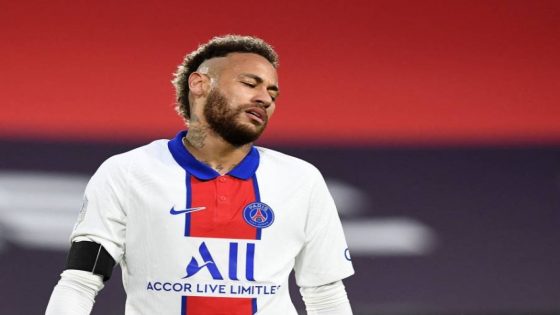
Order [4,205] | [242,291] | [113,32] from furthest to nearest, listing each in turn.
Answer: [113,32], [4,205], [242,291]

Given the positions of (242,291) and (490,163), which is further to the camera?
(490,163)

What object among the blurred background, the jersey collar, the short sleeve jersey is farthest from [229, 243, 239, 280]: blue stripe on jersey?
the blurred background

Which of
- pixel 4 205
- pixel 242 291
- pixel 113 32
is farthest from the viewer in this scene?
pixel 113 32

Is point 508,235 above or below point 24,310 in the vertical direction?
above

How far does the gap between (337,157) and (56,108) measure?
72cm

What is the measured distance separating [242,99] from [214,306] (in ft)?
1.08

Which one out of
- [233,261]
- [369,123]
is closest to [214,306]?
[233,261]

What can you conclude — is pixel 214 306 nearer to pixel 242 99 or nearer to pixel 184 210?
pixel 184 210

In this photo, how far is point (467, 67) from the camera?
2.64 m

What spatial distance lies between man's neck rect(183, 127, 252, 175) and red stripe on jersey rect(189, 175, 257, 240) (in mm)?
36

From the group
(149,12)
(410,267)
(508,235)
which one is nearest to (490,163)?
(508,235)

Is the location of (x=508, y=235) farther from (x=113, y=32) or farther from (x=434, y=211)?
(x=113, y=32)

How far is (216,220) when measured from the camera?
58.6 inches

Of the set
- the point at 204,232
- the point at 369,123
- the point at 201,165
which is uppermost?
the point at 369,123
